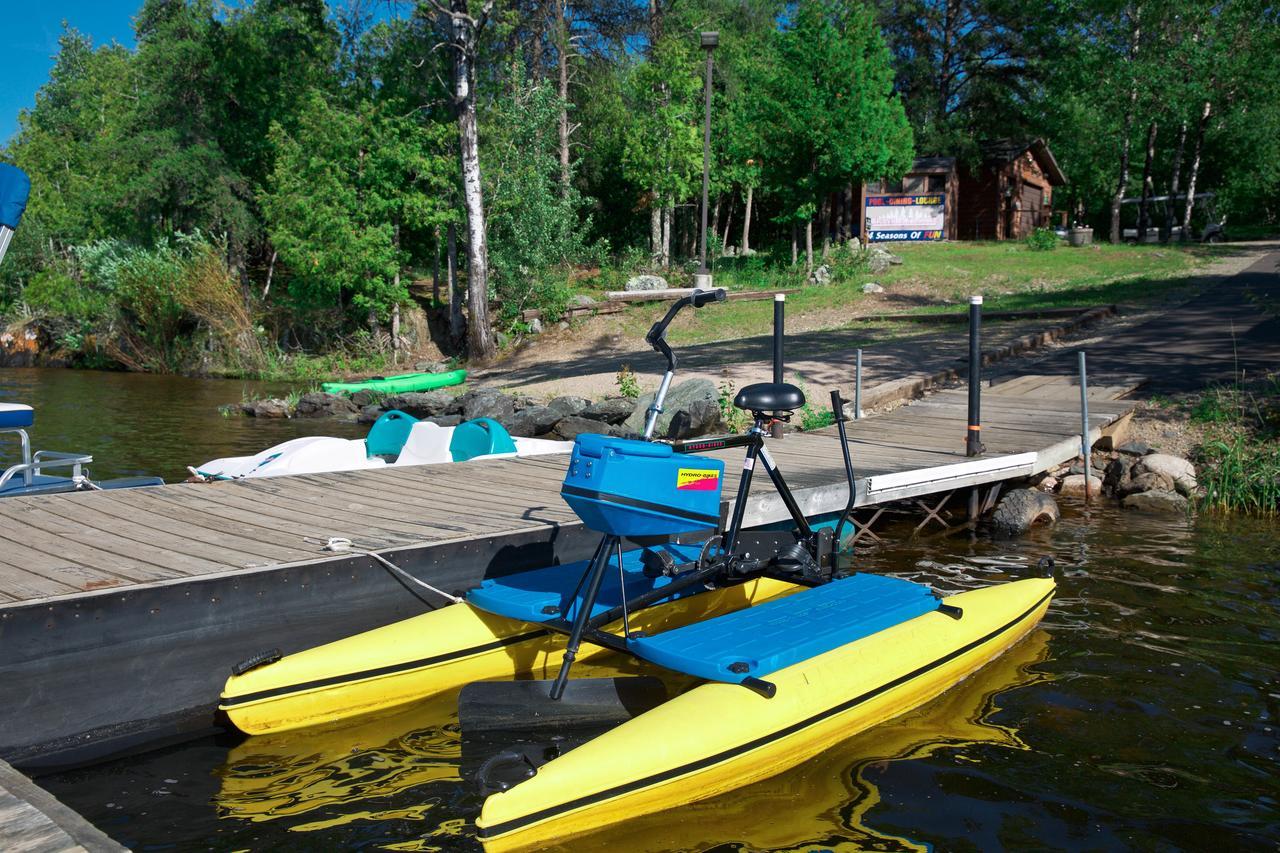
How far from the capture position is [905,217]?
118 ft

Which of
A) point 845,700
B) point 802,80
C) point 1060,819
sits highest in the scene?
point 802,80

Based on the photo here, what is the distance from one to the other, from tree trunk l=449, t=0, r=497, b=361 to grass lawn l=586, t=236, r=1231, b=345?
11.4ft

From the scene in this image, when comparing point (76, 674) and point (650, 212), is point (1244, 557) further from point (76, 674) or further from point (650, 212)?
point (650, 212)

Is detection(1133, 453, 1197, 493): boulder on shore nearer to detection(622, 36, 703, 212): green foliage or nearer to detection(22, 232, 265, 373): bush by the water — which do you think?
detection(22, 232, 265, 373): bush by the water

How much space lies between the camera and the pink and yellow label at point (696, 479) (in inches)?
173

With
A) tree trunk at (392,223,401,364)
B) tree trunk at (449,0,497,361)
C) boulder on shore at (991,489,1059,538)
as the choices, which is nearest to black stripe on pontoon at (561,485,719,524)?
boulder on shore at (991,489,1059,538)

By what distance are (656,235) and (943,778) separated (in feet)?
103

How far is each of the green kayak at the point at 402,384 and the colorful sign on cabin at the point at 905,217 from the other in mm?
19956

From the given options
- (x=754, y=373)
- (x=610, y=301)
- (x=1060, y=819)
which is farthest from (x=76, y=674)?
(x=610, y=301)

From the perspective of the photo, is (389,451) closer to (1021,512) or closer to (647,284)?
(1021,512)

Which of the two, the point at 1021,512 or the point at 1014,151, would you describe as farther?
the point at 1014,151

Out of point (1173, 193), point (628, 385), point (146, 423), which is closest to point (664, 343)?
point (628, 385)

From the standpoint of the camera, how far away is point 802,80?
2769 centimetres

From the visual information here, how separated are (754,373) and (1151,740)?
32.6 ft
